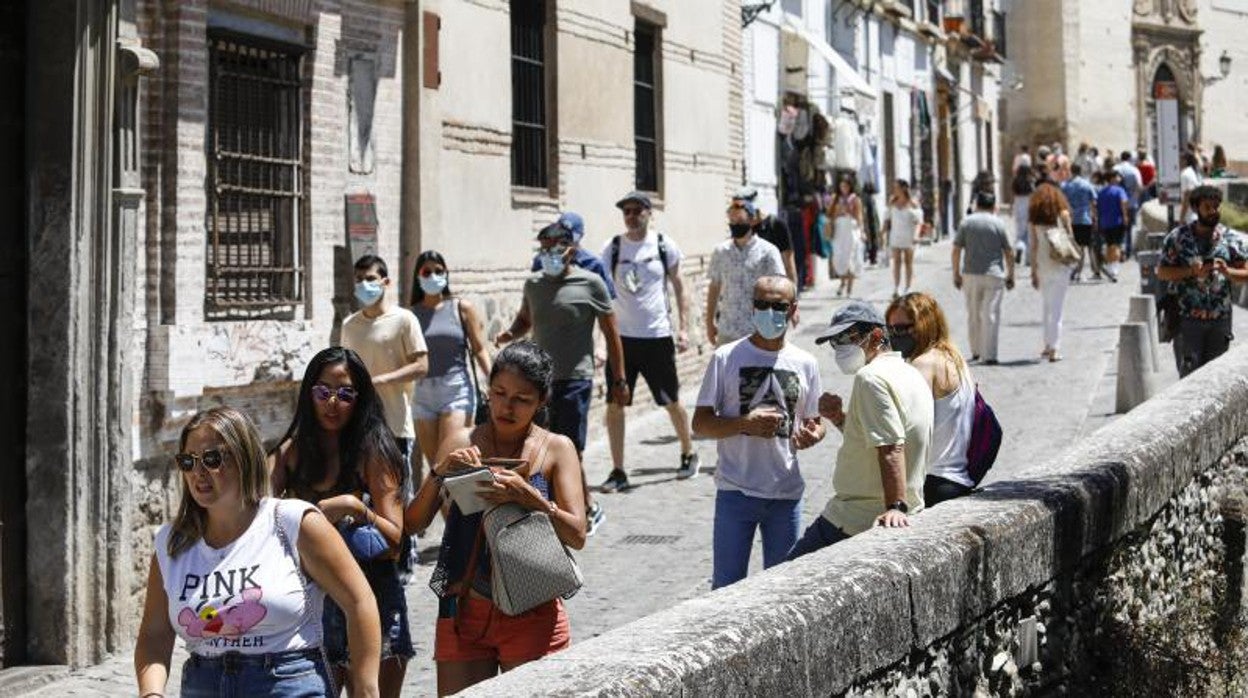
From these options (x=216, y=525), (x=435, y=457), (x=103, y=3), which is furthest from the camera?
(x=435, y=457)

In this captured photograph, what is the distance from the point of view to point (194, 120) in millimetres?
9883

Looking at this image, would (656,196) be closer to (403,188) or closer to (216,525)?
(403,188)

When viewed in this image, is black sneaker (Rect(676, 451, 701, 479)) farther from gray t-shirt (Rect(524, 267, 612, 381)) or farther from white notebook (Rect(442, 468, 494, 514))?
white notebook (Rect(442, 468, 494, 514))

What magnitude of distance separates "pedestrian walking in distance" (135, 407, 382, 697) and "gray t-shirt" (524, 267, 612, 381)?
636cm

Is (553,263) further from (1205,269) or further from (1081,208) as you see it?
(1081,208)

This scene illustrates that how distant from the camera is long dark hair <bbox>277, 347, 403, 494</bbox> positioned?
6.18 meters

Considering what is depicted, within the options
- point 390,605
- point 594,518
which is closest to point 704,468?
point 594,518

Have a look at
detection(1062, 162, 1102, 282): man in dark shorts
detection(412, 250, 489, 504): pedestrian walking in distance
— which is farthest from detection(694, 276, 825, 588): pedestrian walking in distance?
detection(1062, 162, 1102, 282): man in dark shorts

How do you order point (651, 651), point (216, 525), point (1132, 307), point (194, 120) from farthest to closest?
1. point (1132, 307)
2. point (194, 120)
3. point (216, 525)
4. point (651, 651)

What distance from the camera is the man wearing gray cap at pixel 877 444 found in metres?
7.07

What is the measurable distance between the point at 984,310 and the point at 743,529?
10.6 meters

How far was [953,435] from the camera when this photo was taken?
7777 mm

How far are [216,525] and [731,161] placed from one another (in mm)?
14398

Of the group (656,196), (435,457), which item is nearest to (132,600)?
(435,457)
